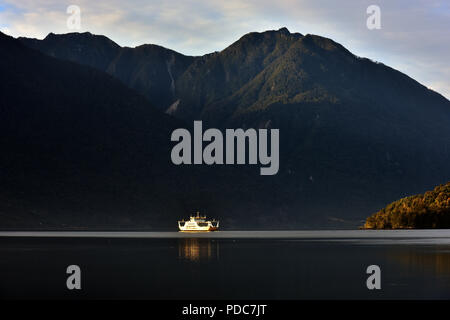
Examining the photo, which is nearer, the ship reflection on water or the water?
the water

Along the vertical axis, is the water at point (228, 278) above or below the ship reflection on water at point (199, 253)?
above

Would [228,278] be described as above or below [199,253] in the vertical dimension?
above

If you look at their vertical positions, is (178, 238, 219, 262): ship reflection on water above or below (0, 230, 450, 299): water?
below

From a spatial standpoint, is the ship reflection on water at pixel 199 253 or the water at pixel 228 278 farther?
the ship reflection on water at pixel 199 253

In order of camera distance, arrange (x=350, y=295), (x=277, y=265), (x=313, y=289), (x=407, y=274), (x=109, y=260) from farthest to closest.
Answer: (x=109, y=260)
(x=277, y=265)
(x=407, y=274)
(x=313, y=289)
(x=350, y=295)

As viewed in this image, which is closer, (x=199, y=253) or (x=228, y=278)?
(x=228, y=278)

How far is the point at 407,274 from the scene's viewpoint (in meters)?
54.7
